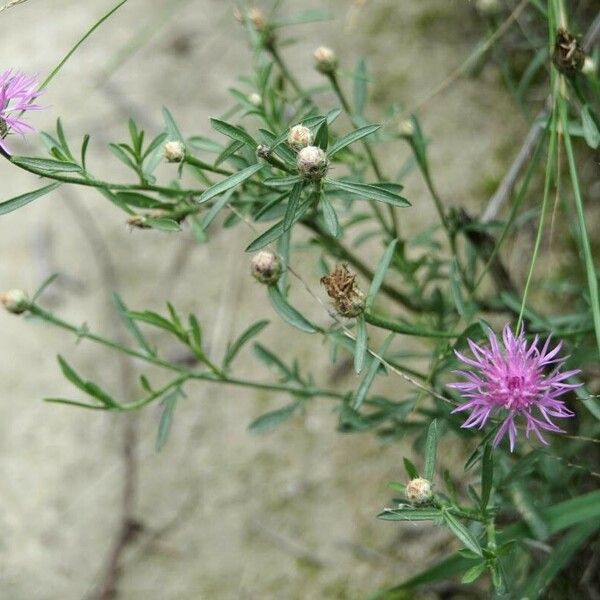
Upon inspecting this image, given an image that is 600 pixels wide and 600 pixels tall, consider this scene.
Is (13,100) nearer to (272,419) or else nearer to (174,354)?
(272,419)

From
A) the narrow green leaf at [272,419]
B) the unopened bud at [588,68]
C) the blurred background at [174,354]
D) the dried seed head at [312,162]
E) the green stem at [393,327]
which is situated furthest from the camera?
the blurred background at [174,354]

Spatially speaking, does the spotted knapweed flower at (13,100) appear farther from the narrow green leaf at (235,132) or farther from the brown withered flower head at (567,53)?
the brown withered flower head at (567,53)

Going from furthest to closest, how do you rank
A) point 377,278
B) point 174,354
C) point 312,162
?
point 174,354 → point 377,278 → point 312,162

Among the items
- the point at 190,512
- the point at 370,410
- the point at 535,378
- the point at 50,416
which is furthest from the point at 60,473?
the point at 535,378

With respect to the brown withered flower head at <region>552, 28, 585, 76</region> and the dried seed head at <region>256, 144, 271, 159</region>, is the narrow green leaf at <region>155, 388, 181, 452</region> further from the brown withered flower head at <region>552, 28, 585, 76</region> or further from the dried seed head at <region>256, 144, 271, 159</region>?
the brown withered flower head at <region>552, 28, 585, 76</region>

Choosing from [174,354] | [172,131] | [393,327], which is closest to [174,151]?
[172,131]

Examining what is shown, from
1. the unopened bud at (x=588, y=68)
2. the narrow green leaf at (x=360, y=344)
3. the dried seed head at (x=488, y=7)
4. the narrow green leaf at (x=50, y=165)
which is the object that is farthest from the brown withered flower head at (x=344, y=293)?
the dried seed head at (x=488, y=7)
